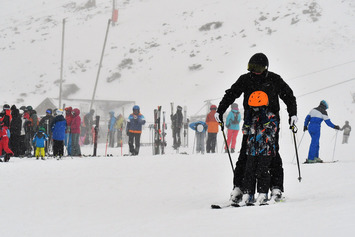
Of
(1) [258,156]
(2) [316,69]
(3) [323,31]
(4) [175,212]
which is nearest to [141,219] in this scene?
(4) [175,212]

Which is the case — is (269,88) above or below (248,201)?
above

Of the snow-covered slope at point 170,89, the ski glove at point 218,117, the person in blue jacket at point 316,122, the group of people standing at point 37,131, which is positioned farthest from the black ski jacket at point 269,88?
the group of people standing at point 37,131

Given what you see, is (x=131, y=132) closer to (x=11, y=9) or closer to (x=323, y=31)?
(x=323, y=31)

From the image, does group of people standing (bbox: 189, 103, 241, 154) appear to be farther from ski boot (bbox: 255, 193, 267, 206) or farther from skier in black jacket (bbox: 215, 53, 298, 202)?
ski boot (bbox: 255, 193, 267, 206)

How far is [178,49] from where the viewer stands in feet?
191

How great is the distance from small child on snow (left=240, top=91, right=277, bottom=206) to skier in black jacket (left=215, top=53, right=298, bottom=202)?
8 centimetres

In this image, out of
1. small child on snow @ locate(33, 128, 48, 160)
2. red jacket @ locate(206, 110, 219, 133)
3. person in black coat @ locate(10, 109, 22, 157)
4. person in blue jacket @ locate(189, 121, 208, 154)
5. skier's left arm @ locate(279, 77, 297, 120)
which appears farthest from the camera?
person in blue jacket @ locate(189, 121, 208, 154)

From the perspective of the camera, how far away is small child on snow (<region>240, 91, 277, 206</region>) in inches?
216

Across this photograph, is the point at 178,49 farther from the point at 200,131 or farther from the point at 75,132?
the point at 75,132

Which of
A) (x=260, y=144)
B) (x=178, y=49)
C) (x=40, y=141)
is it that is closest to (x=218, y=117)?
(x=260, y=144)

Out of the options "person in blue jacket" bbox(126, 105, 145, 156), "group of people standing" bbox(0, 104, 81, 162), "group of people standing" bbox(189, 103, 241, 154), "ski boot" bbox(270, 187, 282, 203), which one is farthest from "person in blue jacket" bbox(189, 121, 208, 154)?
"ski boot" bbox(270, 187, 282, 203)

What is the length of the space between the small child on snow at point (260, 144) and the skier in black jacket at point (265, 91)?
8cm

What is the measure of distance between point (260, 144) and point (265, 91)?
1.96 ft

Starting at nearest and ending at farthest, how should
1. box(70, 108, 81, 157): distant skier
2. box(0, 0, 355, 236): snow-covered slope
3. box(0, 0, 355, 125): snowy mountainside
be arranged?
1. box(0, 0, 355, 236): snow-covered slope
2. box(70, 108, 81, 157): distant skier
3. box(0, 0, 355, 125): snowy mountainside
